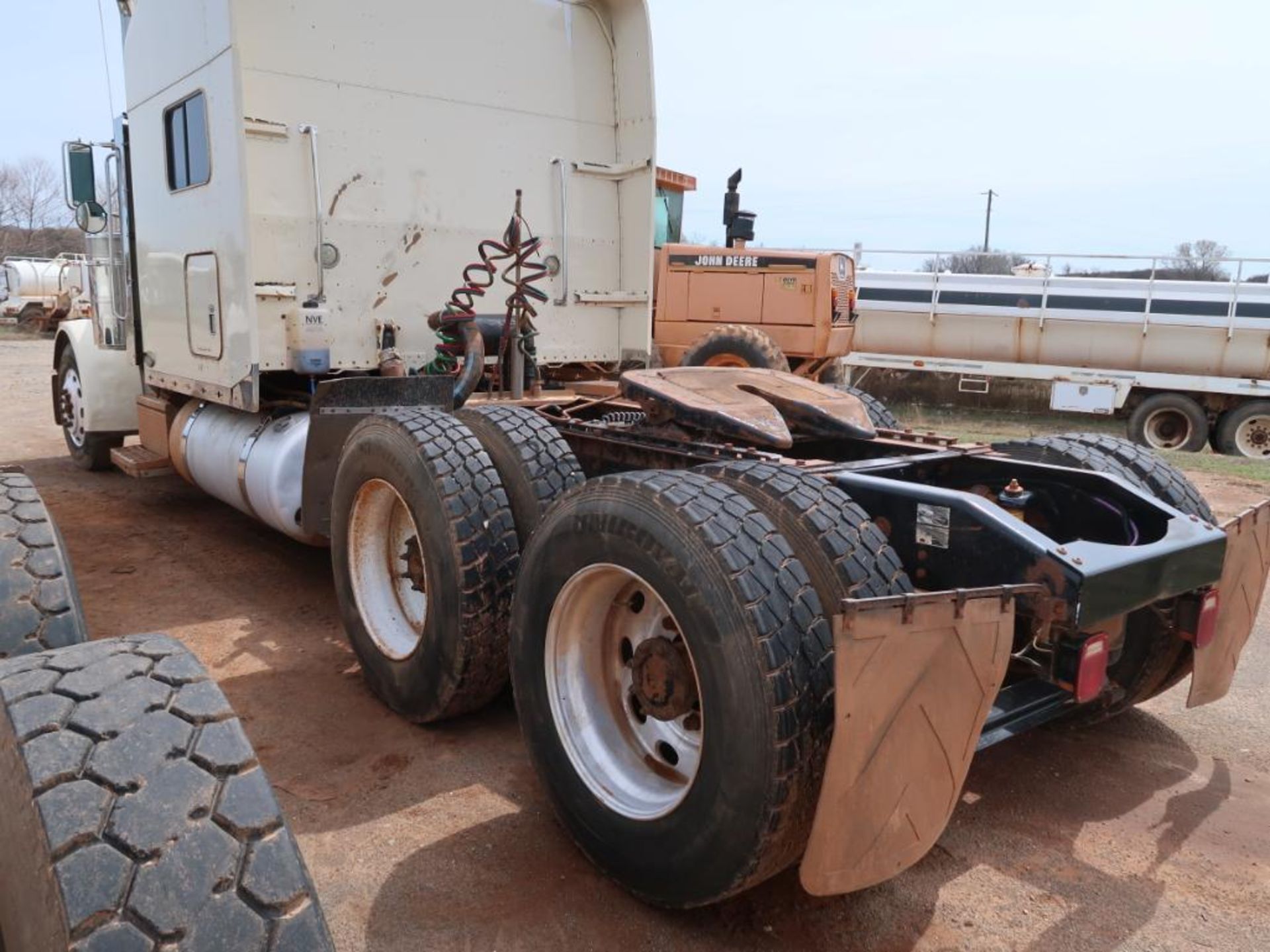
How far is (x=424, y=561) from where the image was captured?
394 cm

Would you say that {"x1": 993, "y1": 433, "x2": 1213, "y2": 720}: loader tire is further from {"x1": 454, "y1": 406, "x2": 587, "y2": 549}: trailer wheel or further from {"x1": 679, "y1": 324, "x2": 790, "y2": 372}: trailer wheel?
{"x1": 679, "y1": 324, "x2": 790, "y2": 372}: trailer wheel

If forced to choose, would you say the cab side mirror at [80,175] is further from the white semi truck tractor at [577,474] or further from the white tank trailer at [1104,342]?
the white tank trailer at [1104,342]

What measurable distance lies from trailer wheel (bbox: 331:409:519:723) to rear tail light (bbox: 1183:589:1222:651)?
7.48 feet

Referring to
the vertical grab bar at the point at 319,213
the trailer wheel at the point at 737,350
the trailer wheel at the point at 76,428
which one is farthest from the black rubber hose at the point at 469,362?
the trailer wheel at the point at 737,350

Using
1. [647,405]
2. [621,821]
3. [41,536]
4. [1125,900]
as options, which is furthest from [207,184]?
[1125,900]

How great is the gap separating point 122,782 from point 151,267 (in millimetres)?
6085

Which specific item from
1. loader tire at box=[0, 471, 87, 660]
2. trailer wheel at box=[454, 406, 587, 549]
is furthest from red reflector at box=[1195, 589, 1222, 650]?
loader tire at box=[0, 471, 87, 660]

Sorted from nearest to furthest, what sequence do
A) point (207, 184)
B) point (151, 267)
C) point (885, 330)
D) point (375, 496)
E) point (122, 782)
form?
point (122, 782) → point (375, 496) → point (207, 184) → point (151, 267) → point (885, 330)

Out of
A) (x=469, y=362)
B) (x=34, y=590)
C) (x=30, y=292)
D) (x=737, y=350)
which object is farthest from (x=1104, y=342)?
(x=30, y=292)

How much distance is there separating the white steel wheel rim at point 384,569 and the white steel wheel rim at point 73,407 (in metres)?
5.25

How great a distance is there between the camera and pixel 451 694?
152 inches

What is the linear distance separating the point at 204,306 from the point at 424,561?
3.03 metres

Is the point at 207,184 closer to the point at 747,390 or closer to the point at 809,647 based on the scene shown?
the point at 747,390

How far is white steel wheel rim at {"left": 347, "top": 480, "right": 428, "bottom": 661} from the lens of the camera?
4355mm
